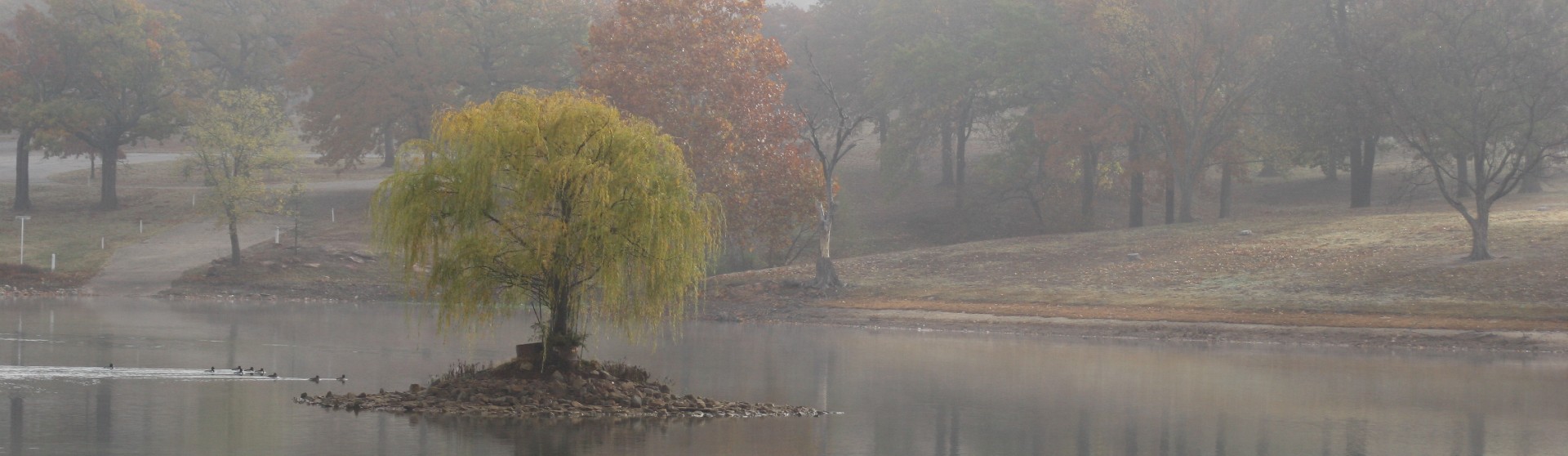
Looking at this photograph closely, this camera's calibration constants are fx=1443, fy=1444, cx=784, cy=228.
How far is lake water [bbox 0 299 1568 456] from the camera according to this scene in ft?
64.8

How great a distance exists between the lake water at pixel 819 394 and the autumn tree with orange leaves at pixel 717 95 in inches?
652

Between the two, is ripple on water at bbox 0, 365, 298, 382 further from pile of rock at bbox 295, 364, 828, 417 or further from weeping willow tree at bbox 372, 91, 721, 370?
weeping willow tree at bbox 372, 91, 721, 370

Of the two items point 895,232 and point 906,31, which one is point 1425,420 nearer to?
point 895,232

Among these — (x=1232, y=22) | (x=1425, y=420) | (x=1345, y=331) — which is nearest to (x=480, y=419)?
(x=1425, y=420)

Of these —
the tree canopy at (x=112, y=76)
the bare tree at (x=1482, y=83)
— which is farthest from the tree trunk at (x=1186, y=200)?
the tree canopy at (x=112, y=76)

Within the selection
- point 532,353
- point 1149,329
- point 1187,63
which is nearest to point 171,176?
point 1187,63

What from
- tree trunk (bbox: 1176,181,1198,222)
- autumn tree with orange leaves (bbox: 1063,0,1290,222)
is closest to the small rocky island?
autumn tree with orange leaves (bbox: 1063,0,1290,222)

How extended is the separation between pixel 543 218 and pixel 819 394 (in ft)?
22.6

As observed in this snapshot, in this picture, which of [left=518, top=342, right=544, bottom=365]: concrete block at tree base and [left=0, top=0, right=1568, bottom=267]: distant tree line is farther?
[left=0, top=0, right=1568, bottom=267]: distant tree line

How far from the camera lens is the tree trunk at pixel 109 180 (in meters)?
72.1

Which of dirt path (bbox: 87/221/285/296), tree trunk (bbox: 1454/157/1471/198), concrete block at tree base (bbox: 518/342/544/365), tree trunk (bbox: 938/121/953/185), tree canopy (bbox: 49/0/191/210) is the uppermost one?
tree canopy (bbox: 49/0/191/210)

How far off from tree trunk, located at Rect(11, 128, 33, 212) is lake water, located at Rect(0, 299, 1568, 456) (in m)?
30.3

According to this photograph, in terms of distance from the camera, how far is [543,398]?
74.9 feet

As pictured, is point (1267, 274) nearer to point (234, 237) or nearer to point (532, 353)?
point (532, 353)
